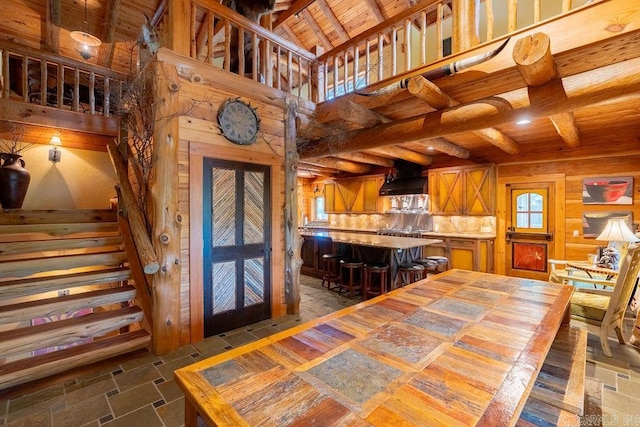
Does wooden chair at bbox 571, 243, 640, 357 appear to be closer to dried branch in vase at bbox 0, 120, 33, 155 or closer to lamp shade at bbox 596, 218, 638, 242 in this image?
lamp shade at bbox 596, 218, 638, 242

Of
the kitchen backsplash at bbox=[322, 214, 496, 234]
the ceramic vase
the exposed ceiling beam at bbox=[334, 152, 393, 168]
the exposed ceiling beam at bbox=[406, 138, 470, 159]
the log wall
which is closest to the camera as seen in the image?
the ceramic vase

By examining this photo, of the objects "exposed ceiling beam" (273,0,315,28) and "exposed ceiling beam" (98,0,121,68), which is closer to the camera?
"exposed ceiling beam" (98,0,121,68)

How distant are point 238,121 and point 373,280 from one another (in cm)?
332

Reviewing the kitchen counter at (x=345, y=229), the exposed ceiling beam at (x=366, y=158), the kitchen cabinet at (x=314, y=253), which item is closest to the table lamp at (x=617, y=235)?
the exposed ceiling beam at (x=366, y=158)

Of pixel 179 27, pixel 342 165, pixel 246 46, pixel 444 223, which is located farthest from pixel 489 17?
pixel 444 223

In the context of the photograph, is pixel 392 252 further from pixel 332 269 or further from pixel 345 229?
pixel 345 229

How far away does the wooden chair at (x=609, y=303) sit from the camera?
2650 mm

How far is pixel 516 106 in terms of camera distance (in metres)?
2.83

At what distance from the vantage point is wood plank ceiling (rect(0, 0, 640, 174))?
2391 mm

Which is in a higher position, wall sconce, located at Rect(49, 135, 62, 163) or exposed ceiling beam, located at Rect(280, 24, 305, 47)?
exposed ceiling beam, located at Rect(280, 24, 305, 47)

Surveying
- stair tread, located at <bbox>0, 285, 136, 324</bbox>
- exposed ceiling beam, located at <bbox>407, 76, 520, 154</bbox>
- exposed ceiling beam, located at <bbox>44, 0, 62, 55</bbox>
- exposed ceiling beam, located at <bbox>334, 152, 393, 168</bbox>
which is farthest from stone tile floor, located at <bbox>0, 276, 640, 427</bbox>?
exposed ceiling beam, located at <bbox>44, 0, 62, 55</bbox>

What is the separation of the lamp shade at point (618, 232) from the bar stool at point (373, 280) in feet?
8.91

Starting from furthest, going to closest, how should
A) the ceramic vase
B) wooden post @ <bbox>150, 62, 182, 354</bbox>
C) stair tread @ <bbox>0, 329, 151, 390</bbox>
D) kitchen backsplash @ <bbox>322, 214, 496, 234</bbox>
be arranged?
1. kitchen backsplash @ <bbox>322, 214, 496, 234</bbox>
2. the ceramic vase
3. wooden post @ <bbox>150, 62, 182, 354</bbox>
4. stair tread @ <bbox>0, 329, 151, 390</bbox>

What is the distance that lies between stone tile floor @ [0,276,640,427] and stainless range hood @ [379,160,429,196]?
4.46m
